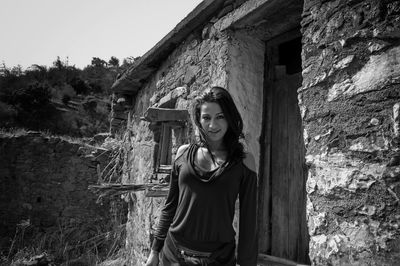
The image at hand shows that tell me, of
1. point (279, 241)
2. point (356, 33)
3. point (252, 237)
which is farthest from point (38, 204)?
point (356, 33)

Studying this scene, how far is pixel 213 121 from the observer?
1.52 metres

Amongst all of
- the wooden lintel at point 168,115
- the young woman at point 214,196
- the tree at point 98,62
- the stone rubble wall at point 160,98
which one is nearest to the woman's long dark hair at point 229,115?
the young woman at point 214,196

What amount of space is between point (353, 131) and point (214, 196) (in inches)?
30.3

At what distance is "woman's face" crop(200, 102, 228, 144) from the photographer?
1.51 metres

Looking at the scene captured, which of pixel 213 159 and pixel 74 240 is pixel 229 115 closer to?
pixel 213 159

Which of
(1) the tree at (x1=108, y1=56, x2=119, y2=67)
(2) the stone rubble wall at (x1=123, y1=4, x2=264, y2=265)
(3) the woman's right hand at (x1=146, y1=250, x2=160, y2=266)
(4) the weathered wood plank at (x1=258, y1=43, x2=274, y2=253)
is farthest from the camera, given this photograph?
(1) the tree at (x1=108, y1=56, x2=119, y2=67)

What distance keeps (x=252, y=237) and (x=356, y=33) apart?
3.82 feet

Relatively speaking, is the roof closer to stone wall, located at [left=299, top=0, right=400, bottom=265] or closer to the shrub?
stone wall, located at [left=299, top=0, right=400, bottom=265]

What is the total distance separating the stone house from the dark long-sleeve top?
39cm

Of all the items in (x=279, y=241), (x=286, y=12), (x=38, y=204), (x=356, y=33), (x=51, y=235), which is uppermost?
(x=286, y=12)

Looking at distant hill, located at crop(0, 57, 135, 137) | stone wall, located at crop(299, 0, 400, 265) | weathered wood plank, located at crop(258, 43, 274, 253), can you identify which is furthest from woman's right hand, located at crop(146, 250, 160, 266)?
distant hill, located at crop(0, 57, 135, 137)

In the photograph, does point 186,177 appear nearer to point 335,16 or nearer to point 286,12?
point 335,16

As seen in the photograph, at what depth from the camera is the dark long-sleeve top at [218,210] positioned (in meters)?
1.41

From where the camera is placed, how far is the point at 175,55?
11.9 ft
